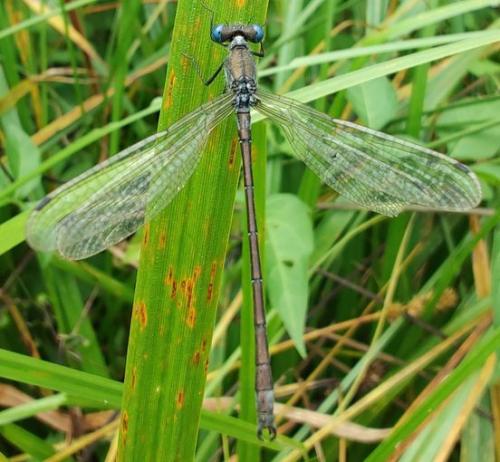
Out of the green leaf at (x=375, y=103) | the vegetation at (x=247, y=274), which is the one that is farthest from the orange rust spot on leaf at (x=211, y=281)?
the green leaf at (x=375, y=103)

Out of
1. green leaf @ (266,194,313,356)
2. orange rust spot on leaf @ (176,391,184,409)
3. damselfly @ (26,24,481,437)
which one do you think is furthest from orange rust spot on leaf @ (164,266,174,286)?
green leaf @ (266,194,313,356)

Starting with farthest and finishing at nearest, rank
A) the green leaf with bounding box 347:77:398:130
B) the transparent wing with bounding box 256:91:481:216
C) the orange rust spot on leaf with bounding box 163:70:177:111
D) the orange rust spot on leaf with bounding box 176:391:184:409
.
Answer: the green leaf with bounding box 347:77:398:130, the transparent wing with bounding box 256:91:481:216, the orange rust spot on leaf with bounding box 176:391:184:409, the orange rust spot on leaf with bounding box 163:70:177:111

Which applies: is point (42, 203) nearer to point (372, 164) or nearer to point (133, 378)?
point (133, 378)

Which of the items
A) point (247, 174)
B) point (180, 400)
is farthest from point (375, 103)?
point (180, 400)

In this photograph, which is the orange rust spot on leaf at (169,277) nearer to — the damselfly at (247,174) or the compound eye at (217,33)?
the damselfly at (247,174)

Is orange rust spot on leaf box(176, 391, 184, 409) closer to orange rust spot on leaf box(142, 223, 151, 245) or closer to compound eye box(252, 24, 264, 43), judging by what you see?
orange rust spot on leaf box(142, 223, 151, 245)

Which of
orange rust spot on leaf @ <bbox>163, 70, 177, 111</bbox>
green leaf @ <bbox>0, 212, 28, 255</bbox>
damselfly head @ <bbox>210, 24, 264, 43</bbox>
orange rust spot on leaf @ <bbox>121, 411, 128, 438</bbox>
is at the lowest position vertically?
orange rust spot on leaf @ <bbox>121, 411, 128, 438</bbox>

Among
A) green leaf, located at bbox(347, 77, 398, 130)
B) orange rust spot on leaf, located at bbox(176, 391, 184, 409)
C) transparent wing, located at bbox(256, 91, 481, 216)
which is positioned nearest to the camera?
orange rust spot on leaf, located at bbox(176, 391, 184, 409)
